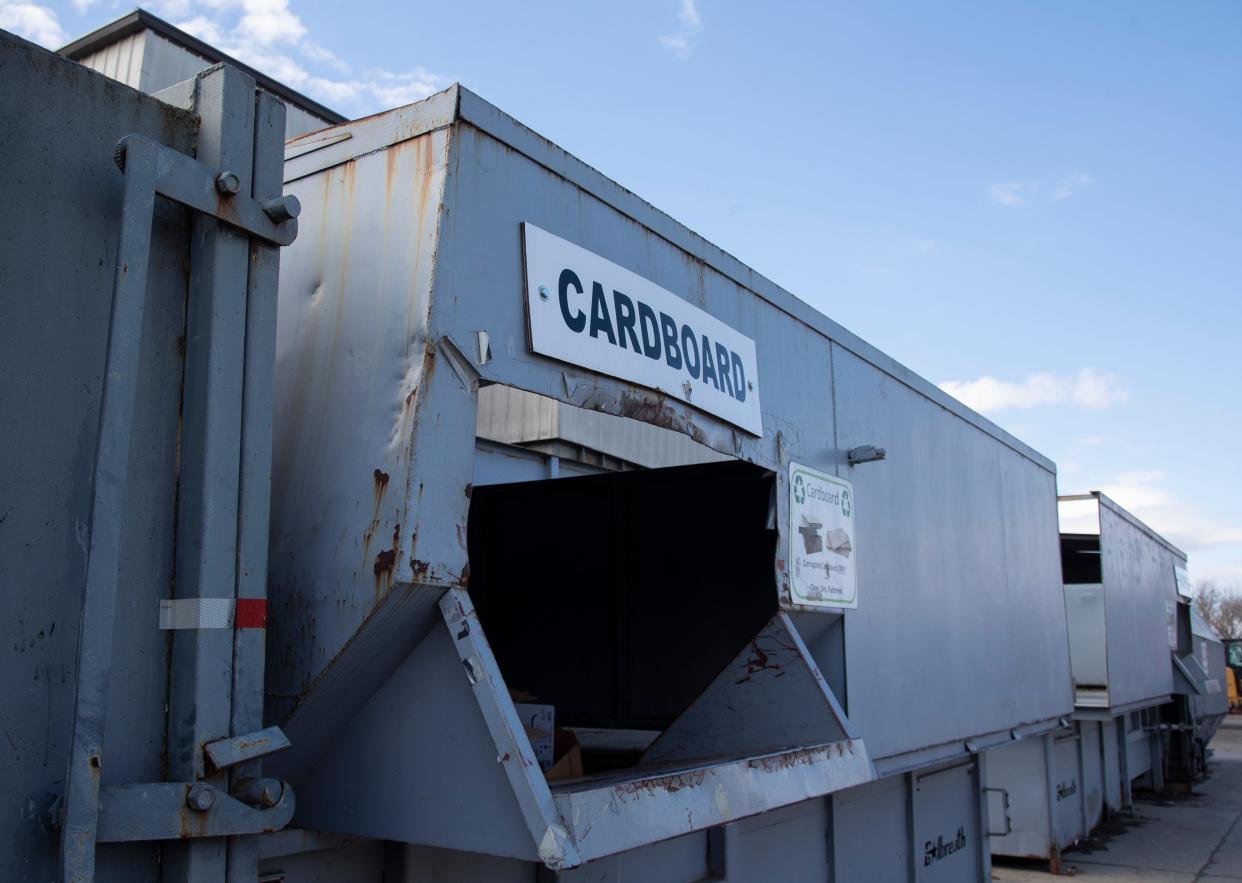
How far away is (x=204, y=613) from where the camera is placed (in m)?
1.91

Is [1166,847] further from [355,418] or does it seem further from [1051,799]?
[355,418]

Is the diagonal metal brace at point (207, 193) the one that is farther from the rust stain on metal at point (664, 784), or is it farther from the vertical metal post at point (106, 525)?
the rust stain on metal at point (664, 784)

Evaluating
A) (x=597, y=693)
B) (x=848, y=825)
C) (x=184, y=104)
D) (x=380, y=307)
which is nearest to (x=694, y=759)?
(x=597, y=693)

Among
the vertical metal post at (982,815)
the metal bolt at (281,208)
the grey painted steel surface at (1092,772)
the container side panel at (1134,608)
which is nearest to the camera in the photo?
the metal bolt at (281,208)

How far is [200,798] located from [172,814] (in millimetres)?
50

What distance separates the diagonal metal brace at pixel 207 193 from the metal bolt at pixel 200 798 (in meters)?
1.06

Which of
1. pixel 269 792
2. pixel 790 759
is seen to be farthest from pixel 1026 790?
pixel 269 792

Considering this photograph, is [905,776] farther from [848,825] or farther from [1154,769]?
[1154,769]

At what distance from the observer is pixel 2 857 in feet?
5.38

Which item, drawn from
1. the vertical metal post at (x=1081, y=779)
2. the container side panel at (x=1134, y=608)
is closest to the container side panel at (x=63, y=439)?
the container side panel at (x=1134, y=608)

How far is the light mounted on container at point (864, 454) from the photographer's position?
4.37 meters

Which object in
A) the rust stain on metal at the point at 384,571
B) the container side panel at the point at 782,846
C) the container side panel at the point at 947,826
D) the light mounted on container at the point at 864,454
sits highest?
the light mounted on container at the point at 864,454

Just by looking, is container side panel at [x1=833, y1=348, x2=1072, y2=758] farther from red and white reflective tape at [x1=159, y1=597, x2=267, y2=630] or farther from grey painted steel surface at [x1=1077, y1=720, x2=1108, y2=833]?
grey painted steel surface at [x1=1077, y1=720, x2=1108, y2=833]

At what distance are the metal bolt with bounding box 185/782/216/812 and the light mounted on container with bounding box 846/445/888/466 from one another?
3.05 metres
